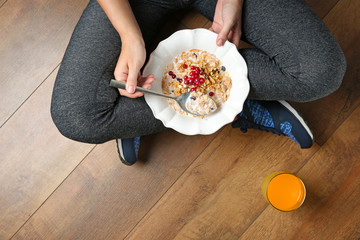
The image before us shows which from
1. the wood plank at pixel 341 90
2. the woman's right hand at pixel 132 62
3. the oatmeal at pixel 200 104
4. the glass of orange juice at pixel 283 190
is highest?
the woman's right hand at pixel 132 62

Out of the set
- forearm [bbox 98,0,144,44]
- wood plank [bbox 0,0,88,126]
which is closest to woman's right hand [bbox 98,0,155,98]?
forearm [bbox 98,0,144,44]

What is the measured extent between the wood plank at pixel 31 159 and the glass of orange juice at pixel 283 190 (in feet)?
1.99

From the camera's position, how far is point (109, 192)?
3.37 feet

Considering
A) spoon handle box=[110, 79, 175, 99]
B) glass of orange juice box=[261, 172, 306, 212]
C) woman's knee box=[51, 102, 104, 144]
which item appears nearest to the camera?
spoon handle box=[110, 79, 175, 99]

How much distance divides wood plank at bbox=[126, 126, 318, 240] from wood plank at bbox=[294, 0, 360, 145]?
0.32 feet

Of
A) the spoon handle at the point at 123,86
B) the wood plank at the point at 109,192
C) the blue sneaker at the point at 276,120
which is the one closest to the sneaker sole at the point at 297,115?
the blue sneaker at the point at 276,120

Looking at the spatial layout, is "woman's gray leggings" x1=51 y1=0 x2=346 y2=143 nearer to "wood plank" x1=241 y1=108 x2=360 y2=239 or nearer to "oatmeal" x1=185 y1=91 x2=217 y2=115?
"oatmeal" x1=185 y1=91 x2=217 y2=115

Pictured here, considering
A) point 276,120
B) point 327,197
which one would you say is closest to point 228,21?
point 276,120

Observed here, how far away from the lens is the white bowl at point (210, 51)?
0.75 m

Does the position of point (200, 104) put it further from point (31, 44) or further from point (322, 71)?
point (31, 44)

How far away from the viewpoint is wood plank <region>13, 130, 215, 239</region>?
102 cm

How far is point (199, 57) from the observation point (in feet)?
2.58

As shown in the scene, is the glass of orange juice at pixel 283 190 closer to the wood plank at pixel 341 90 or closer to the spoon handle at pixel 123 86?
the wood plank at pixel 341 90

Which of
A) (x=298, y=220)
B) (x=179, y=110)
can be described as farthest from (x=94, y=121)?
(x=298, y=220)
